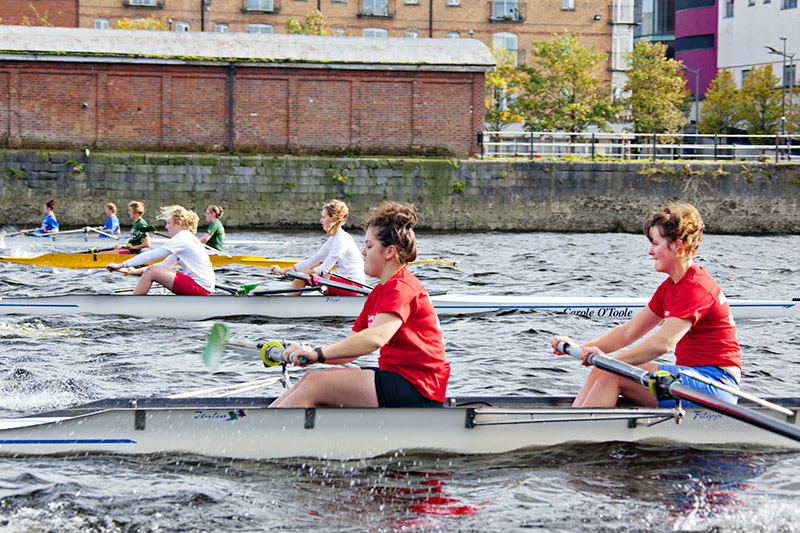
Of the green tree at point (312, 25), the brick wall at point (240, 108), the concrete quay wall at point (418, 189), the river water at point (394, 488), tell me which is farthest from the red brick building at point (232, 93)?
the river water at point (394, 488)

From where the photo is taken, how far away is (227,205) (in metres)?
28.6

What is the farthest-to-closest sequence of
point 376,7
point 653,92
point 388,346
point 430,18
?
point 430,18, point 376,7, point 653,92, point 388,346

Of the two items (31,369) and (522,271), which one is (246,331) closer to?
(31,369)

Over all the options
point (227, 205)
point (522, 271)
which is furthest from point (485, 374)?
point (227, 205)

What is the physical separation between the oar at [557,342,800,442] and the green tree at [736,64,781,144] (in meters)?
42.2

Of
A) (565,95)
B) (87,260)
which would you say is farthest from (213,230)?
(565,95)

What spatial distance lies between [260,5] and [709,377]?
4796 cm

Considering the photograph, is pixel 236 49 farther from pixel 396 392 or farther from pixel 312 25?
pixel 396 392

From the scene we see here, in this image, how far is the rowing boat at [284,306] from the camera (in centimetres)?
1142

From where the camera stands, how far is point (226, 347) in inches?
365

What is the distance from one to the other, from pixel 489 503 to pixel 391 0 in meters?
48.0

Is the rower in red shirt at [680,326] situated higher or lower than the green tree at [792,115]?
lower

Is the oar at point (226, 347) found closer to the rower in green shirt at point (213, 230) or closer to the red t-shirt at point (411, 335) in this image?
the red t-shirt at point (411, 335)

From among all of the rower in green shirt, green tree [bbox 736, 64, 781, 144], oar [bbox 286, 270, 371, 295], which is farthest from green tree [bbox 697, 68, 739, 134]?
oar [bbox 286, 270, 371, 295]
